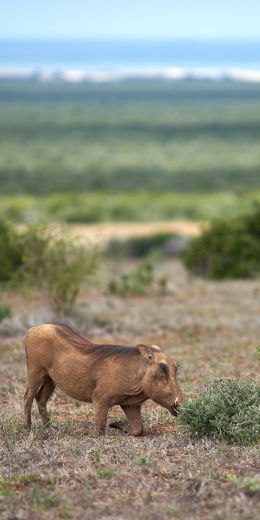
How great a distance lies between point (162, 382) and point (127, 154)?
260 feet

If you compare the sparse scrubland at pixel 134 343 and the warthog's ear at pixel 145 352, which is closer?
the sparse scrubland at pixel 134 343

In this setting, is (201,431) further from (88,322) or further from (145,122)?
(145,122)

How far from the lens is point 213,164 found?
78688mm

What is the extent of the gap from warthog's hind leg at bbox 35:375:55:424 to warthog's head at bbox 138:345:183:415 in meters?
1.00

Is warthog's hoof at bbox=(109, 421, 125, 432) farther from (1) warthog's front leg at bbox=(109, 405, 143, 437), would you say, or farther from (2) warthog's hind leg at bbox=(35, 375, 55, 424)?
(2) warthog's hind leg at bbox=(35, 375, 55, 424)

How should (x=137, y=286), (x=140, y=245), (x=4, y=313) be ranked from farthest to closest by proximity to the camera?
(x=140, y=245) < (x=137, y=286) < (x=4, y=313)

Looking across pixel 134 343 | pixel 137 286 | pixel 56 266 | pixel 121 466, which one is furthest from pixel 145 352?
pixel 137 286

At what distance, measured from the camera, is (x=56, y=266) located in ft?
49.8

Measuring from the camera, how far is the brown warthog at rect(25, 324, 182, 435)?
7664 mm

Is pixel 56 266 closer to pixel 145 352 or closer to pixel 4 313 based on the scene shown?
pixel 4 313

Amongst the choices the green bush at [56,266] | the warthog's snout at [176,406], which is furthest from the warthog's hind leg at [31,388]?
the green bush at [56,266]

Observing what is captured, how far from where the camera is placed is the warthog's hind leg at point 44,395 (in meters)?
8.31

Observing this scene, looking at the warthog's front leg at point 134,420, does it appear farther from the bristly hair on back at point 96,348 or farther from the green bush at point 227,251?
the green bush at point 227,251

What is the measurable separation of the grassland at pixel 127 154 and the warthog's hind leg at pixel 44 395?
3079 cm
